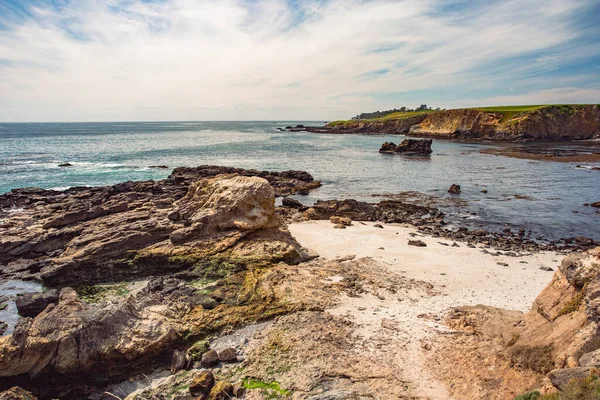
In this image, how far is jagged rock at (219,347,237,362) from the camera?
11.2 m

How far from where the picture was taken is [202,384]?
9875 mm

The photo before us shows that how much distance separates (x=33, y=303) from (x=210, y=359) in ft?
28.0

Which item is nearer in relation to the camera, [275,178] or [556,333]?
[556,333]

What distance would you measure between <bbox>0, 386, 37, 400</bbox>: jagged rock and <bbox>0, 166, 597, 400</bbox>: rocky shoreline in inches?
37.5

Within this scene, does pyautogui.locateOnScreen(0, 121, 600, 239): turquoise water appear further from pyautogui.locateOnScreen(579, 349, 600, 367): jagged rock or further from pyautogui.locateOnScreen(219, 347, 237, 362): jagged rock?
pyautogui.locateOnScreen(219, 347, 237, 362): jagged rock

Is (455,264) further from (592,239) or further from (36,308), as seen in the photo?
(36,308)

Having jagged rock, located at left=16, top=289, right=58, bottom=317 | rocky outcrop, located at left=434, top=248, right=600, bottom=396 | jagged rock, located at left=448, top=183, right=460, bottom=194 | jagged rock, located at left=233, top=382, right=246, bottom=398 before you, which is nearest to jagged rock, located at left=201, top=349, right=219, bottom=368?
jagged rock, located at left=233, top=382, right=246, bottom=398

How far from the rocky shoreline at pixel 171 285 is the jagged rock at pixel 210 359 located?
0.03 m

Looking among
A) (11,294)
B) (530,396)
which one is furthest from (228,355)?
(11,294)

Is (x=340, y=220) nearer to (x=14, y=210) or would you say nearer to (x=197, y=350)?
(x=197, y=350)

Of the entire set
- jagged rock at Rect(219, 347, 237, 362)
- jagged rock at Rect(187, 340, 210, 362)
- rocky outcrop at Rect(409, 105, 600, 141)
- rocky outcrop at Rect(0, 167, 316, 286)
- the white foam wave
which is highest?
rocky outcrop at Rect(409, 105, 600, 141)

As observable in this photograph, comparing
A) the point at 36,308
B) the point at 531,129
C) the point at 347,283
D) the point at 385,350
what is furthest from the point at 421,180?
the point at 531,129

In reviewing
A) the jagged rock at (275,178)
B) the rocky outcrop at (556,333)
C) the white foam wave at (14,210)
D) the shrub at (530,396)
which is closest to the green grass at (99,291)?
the rocky outcrop at (556,333)

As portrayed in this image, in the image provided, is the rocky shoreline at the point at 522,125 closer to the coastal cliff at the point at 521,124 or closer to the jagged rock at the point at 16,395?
the coastal cliff at the point at 521,124
